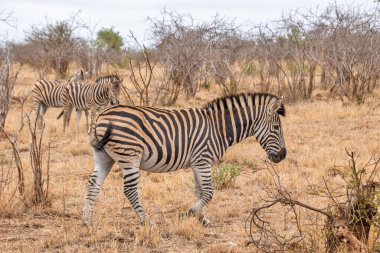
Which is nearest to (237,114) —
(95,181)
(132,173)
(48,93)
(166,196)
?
(132,173)

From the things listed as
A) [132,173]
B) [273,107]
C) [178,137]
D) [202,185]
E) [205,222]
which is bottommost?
[205,222]

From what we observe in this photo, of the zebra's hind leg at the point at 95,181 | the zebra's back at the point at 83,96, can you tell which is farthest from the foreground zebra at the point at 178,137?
the zebra's back at the point at 83,96

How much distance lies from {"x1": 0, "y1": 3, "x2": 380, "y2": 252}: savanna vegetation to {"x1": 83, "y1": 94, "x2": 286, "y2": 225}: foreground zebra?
45 cm

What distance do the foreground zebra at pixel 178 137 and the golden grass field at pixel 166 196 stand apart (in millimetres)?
365

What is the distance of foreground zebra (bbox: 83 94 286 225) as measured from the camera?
5176mm

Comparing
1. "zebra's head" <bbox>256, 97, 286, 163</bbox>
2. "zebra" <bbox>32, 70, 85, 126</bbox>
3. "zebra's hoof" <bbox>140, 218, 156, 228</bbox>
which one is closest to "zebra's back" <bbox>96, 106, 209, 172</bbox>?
"zebra's hoof" <bbox>140, 218, 156, 228</bbox>

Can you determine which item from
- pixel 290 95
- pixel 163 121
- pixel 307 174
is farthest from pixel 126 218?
pixel 290 95

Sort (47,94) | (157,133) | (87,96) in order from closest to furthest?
(157,133) → (87,96) → (47,94)

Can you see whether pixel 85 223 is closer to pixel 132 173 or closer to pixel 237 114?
pixel 132 173

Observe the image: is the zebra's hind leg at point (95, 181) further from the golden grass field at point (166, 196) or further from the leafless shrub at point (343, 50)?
the leafless shrub at point (343, 50)

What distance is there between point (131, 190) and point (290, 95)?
10372 mm

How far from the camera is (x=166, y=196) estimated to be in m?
6.65

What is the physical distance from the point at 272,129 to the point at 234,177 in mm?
1494

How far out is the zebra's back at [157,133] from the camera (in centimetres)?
516
